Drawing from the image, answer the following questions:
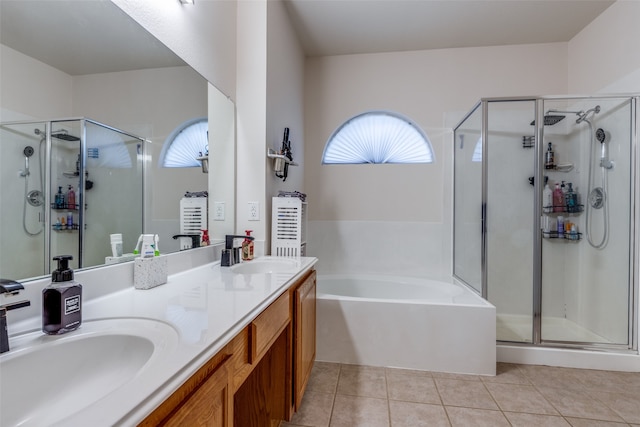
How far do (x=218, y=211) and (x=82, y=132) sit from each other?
93 centimetres

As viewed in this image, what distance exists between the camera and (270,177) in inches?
81.4

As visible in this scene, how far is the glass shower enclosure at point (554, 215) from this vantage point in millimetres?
2215

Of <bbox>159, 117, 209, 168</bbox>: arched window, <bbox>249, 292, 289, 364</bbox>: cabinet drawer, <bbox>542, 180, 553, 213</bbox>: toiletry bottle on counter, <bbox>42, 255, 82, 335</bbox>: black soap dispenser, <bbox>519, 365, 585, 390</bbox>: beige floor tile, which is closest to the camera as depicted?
Answer: <bbox>42, 255, 82, 335</bbox>: black soap dispenser

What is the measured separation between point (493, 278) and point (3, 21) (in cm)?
310

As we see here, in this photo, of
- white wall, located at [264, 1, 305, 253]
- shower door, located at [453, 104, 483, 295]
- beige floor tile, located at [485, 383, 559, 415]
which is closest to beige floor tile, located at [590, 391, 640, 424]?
beige floor tile, located at [485, 383, 559, 415]

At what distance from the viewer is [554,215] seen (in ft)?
7.97

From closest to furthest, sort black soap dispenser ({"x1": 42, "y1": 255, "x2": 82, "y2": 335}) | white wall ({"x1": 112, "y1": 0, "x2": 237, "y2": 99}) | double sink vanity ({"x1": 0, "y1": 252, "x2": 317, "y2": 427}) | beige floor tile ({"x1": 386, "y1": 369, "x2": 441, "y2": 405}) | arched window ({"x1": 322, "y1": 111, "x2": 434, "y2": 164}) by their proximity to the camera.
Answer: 1. double sink vanity ({"x1": 0, "y1": 252, "x2": 317, "y2": 427})
2. black soap dispenser ({"x1": 42, "y1": 255, "x2": 82, "y2": 335})
3. white wall ({"x1": 112, "y1": 0, "x2": 237, "y2": 99})
4. beige floor tile ({"x1": 386, "y1": 369, "x2": 441, "y2": 405})
5. arched window ({"x1": 322, "y1": 111, "x2": 434, "y2": 164})

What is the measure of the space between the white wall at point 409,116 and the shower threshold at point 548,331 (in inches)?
26.7

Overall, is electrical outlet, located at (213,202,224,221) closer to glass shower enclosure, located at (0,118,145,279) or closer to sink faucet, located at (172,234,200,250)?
sink faucet, located at (172,234,200,250)

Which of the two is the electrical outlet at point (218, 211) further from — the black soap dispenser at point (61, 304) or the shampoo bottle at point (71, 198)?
the black soap dispenser at point (61, 304)

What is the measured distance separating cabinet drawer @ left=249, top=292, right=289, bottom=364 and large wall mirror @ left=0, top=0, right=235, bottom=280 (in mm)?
593

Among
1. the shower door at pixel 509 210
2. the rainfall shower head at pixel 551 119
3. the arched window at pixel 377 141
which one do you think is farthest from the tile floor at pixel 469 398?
the arched window at pixel 377 141

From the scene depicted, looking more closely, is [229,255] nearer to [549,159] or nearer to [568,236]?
[549,159]

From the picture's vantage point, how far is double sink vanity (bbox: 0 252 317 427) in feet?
1.56
